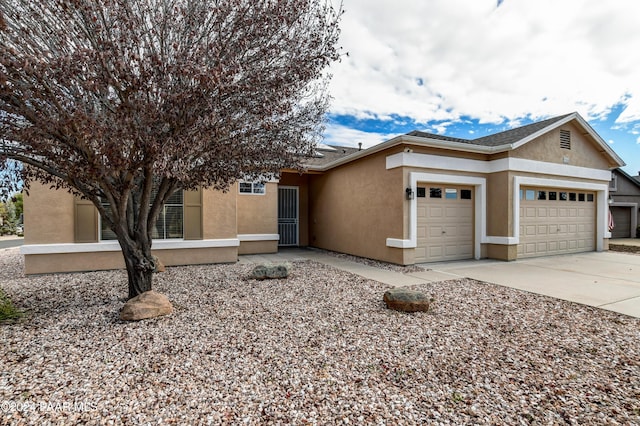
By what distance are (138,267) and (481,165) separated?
980cm

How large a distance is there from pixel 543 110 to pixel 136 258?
15.8 m

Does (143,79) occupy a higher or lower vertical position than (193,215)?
higher

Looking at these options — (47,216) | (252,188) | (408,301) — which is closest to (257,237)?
(252,188)

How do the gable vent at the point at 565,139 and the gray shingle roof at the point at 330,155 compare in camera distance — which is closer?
the gable vent at the point at 565,139

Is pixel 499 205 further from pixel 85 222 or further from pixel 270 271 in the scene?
pixel 85 222

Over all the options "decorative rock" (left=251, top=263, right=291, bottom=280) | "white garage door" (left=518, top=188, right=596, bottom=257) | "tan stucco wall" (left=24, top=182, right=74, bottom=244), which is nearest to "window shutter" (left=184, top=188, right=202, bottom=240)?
"tan stucco wall" (left=24, top=182, right=74, bottom=244)

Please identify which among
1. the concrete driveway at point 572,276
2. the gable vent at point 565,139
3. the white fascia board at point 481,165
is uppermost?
the gable vent at point 565,139

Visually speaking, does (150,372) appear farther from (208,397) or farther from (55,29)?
(55,29)

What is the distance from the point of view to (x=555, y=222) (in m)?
10.9

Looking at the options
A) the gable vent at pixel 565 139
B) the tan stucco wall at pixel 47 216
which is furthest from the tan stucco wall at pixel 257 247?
the gable vent at pixel 565 139

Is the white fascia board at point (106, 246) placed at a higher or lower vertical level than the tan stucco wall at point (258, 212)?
lower

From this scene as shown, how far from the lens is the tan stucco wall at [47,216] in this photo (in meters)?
7.18

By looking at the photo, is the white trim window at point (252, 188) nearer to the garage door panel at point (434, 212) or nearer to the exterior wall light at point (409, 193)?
the exterior wall light at point (409, 193)

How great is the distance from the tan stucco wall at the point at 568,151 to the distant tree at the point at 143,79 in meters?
8.48
